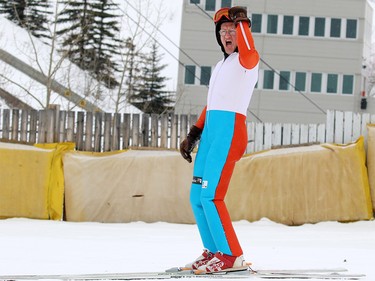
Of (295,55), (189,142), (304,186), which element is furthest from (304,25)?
(189,142)

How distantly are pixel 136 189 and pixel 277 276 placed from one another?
670 centimetres

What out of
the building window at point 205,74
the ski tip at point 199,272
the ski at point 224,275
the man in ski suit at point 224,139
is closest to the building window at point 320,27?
the building window at point 205,74

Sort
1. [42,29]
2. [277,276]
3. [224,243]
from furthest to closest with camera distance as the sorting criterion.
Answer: [42,29]
[224,243]
[277,276]

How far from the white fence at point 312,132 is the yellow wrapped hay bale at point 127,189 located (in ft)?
4.53

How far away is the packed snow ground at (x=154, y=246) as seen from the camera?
5.75 meters

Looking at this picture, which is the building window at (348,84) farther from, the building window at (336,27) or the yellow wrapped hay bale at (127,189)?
the yellow wrapped hay bale at (127,189)

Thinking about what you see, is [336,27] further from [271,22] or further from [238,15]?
[238,15]

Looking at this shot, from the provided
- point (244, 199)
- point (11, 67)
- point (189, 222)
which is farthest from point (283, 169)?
point (11, 67)

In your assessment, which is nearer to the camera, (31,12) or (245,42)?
(245,42)

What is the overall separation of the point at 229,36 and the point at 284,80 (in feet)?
112

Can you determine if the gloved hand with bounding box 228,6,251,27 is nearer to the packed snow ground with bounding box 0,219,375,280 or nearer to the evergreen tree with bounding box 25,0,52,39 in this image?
the packed snow ground with bounding box 0,219,375,280

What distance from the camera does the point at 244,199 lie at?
11.3m

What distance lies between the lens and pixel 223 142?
5.36 metres

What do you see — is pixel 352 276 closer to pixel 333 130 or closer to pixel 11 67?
pixel 333 130
